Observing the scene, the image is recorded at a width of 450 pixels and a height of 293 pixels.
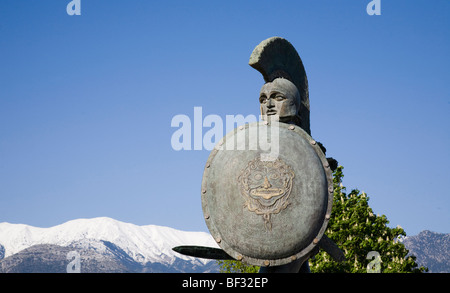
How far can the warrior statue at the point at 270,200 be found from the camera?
22.6ft

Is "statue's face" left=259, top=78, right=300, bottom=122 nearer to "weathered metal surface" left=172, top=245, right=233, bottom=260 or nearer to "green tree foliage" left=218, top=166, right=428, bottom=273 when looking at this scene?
"weathered metal surface" left=172, top=245, right=233, bottom=260

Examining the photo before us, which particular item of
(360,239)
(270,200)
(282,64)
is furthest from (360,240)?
(270,200)

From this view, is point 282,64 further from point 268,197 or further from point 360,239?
point 360,239

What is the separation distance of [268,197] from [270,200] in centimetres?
5

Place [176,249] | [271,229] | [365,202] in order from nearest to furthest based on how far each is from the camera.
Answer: [271,229] < [176,249] < [365,202]

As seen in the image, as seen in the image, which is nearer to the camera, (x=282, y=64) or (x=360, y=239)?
(x=282, y=64)

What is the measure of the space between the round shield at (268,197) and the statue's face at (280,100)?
104cm

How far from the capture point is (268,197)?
22.7ft

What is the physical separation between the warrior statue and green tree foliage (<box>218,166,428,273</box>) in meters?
15.4

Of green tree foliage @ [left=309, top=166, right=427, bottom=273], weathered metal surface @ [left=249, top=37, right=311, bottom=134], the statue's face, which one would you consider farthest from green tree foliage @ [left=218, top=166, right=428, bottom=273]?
the statue's face
